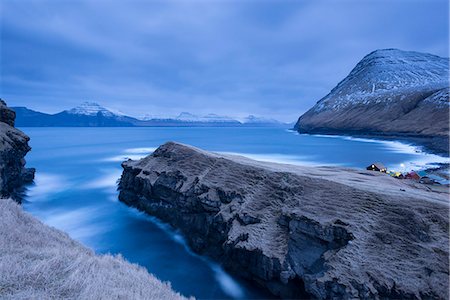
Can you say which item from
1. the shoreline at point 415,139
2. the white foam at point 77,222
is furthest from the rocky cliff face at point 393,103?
the white foam at point 77,222

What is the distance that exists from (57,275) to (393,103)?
137 metres

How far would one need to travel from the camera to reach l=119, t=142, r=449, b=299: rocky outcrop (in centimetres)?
906

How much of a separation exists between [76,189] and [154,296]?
28.0m

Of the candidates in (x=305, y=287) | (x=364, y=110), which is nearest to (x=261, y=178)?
(x=305, y=287)

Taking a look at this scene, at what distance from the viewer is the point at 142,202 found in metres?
22.3

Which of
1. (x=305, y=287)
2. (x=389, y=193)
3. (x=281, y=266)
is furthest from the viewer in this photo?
(x=389, y=193)

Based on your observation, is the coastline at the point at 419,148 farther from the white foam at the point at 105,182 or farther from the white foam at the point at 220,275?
the white foam at the point at 105,182

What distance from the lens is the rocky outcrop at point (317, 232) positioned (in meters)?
9.06

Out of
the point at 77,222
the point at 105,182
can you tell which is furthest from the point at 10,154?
the point at 105,182

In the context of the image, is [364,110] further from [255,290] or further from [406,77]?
[255,290]

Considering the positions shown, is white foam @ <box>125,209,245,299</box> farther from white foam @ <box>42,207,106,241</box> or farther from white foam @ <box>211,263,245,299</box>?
white foam @ <box>42,207,106,241</box>

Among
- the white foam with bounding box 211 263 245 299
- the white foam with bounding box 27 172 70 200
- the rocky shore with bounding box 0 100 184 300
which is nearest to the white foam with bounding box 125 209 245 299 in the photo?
the white foam with bounding box 211 263 245 299

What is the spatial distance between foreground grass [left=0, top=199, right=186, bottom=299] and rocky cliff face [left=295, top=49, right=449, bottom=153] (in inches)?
2614

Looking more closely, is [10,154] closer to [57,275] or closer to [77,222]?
[77,222]
